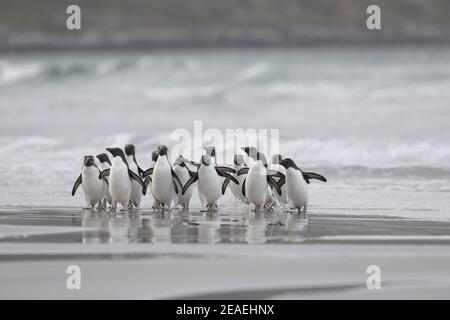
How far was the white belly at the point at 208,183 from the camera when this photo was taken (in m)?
11.7

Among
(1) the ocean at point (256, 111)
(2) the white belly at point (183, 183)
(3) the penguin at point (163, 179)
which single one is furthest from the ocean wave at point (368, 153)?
(3) the penguin at point (163, 179)

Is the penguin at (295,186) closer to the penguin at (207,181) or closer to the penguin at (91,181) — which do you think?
the penguin at (207,181)

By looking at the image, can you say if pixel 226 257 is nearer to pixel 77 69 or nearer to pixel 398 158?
pixel 398 158

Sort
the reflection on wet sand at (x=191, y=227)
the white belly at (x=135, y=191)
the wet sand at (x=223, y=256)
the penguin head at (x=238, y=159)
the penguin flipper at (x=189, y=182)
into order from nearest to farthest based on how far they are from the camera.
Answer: the wet sand at (x=223, y=256)
the reflection on wet sand at (x=191, y=227)
the penguin flipper at (x=189, y=182)
the white belly at (x=135, y=191)
the penguin head at (x=238, y=159)

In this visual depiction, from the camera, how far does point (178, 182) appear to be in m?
11.9

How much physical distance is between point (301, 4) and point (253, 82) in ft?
63.3

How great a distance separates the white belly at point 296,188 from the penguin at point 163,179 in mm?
1121

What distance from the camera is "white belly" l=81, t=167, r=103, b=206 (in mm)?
11734

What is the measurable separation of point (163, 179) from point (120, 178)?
1.40 feet

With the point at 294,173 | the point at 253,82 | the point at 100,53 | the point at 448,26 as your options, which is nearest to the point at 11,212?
the point at 294,173

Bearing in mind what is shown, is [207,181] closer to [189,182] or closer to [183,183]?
[189,182]

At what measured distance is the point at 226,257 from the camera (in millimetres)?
8953
